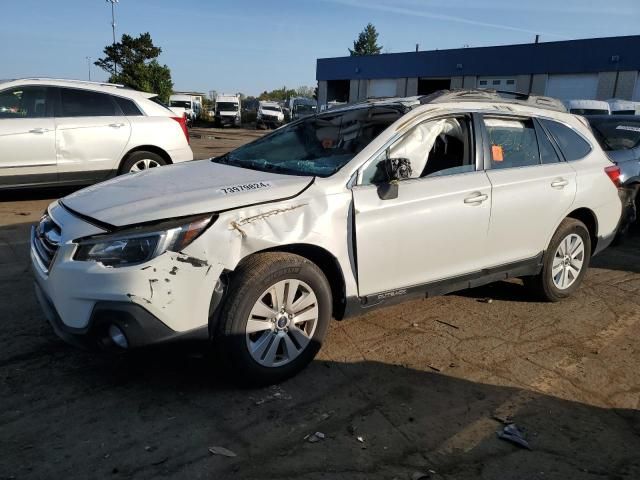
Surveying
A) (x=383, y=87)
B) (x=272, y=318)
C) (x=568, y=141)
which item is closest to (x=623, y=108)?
(x=568, y=141)

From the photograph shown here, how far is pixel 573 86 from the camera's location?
3559 cm

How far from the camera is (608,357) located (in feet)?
13.0

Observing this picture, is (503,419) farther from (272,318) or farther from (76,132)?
(76,132)

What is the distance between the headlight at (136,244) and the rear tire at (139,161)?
5.40 meters

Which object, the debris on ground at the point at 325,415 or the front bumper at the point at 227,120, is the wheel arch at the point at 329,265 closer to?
the debris on ground at the point at 325,415

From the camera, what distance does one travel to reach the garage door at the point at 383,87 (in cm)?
4744

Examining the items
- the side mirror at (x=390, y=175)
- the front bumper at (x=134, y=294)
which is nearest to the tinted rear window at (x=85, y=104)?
the front bumper at (x=134, y=294)

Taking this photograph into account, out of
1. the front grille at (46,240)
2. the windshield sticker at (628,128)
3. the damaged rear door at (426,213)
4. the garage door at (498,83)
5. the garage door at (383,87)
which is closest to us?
the front grille at (46,240)

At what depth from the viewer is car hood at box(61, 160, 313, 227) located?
2992mm

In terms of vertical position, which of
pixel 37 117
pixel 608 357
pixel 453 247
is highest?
pixel 37 117

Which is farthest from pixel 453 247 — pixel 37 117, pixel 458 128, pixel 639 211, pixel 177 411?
pixel 37 117

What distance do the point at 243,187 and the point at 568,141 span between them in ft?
10.5

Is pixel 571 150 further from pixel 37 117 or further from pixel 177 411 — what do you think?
pixel 37 117

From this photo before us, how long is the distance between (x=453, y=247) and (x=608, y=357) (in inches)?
53.0
